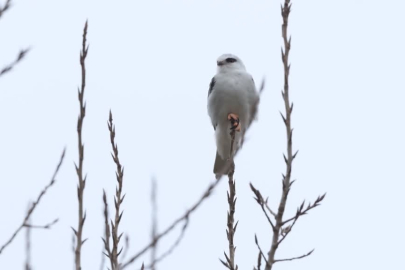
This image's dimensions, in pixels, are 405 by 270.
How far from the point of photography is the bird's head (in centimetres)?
842

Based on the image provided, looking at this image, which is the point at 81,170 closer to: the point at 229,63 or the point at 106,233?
the point at 106,233

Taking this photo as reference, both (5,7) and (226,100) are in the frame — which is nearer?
(5,7)

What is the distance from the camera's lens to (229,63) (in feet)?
27.9

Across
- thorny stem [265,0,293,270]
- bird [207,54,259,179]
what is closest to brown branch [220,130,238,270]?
thorny stem [265,0,293,270]

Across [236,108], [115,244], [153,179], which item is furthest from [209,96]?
[115,244]

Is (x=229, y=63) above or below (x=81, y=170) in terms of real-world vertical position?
above

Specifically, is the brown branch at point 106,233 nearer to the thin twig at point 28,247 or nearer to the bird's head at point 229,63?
the thin twig at point 28,247

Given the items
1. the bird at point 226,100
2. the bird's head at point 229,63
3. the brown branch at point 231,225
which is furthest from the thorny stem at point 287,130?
the bird's head at point 229,63

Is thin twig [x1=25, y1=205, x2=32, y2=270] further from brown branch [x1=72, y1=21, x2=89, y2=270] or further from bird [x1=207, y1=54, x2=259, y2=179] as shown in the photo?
bird [x1=207, y1=54, x2=259, y2=179]

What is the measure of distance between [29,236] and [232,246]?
2.81 ft

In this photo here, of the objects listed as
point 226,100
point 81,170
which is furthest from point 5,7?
point 226,100

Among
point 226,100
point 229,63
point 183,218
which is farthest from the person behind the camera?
point 229,63

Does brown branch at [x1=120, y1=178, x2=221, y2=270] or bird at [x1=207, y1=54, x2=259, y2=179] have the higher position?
bird at [x1=207, y1=54, x2=259, y2=179]

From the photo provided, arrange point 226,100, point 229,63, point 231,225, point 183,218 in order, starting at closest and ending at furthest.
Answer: point 183,218 < point 231,225 < point 226,100 < point 229,63
